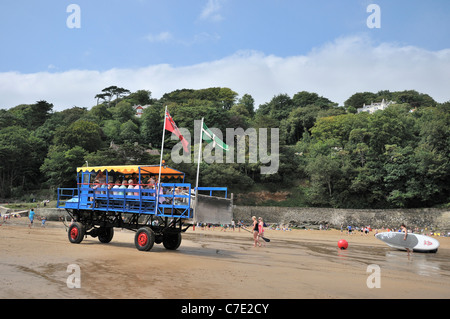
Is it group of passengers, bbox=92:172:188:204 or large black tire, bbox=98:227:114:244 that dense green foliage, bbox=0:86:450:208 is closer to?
large black tire, bbox=98:227:114:244

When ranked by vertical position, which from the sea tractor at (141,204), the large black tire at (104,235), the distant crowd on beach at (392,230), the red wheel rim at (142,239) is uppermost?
the sea tractor at (141,204)

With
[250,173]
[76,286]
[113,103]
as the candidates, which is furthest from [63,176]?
[113,103]

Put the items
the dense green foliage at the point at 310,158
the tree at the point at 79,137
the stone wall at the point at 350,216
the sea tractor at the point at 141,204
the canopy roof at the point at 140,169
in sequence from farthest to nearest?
the tree at the point at 79,137
the dense green foliage at the point at 310,158
the stone wall at the point at 350,216
the canopy roof at the point at 140,169
the sea tractor at the point at 141,204

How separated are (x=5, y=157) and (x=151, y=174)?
5754cm

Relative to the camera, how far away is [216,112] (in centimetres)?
7525

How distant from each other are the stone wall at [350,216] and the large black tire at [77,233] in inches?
1475

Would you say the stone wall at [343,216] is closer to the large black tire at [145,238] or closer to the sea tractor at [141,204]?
the sea tractor at [141,204]

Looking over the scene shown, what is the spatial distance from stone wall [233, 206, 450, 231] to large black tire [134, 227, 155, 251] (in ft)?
123

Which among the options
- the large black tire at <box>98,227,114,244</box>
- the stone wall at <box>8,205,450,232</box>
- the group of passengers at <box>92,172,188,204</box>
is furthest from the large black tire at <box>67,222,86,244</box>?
the stone wall at <box>8,205,450,232</box>

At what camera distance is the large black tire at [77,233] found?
16.4 m

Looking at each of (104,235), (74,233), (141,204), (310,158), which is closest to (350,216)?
(310,158)

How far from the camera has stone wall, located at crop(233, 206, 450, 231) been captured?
4562 cm

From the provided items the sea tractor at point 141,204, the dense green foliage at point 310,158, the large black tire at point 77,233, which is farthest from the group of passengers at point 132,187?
the dense green foliage at point 310,158

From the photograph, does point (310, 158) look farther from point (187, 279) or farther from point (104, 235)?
point (187, 279)
